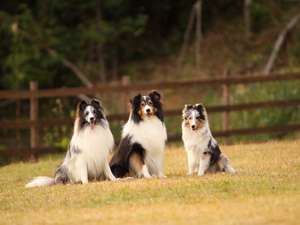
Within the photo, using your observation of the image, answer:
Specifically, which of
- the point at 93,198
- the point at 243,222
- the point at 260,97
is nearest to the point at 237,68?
the point at 260,97

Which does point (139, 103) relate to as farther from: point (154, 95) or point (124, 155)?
point (124, 155)

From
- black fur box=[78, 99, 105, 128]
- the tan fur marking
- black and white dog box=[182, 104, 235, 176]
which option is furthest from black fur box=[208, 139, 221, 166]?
black fur box=[78, 99, 105, 128]

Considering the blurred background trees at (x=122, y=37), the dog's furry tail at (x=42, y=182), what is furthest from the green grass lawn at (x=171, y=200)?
the blurred background trees at (x=122, y=37)

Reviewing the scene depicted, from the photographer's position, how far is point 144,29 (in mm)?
33625

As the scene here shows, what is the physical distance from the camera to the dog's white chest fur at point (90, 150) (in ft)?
48.7

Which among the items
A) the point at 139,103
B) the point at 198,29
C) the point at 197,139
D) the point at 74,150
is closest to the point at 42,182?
the point at 74,150

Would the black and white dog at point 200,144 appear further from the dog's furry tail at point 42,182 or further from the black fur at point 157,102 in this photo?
the dog's furry tail at point 42,182

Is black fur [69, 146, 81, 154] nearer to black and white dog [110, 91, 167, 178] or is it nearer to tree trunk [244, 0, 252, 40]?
black and white dog [110, 91, 167, 178]

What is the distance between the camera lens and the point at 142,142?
48.9 feet

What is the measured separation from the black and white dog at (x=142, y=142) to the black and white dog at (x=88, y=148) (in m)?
0.26

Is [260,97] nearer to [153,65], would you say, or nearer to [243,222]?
[153,65]

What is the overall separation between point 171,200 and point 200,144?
2.21 m

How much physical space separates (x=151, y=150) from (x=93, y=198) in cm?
216

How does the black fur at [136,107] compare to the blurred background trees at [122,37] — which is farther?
the blurred background trees at [122,37]
